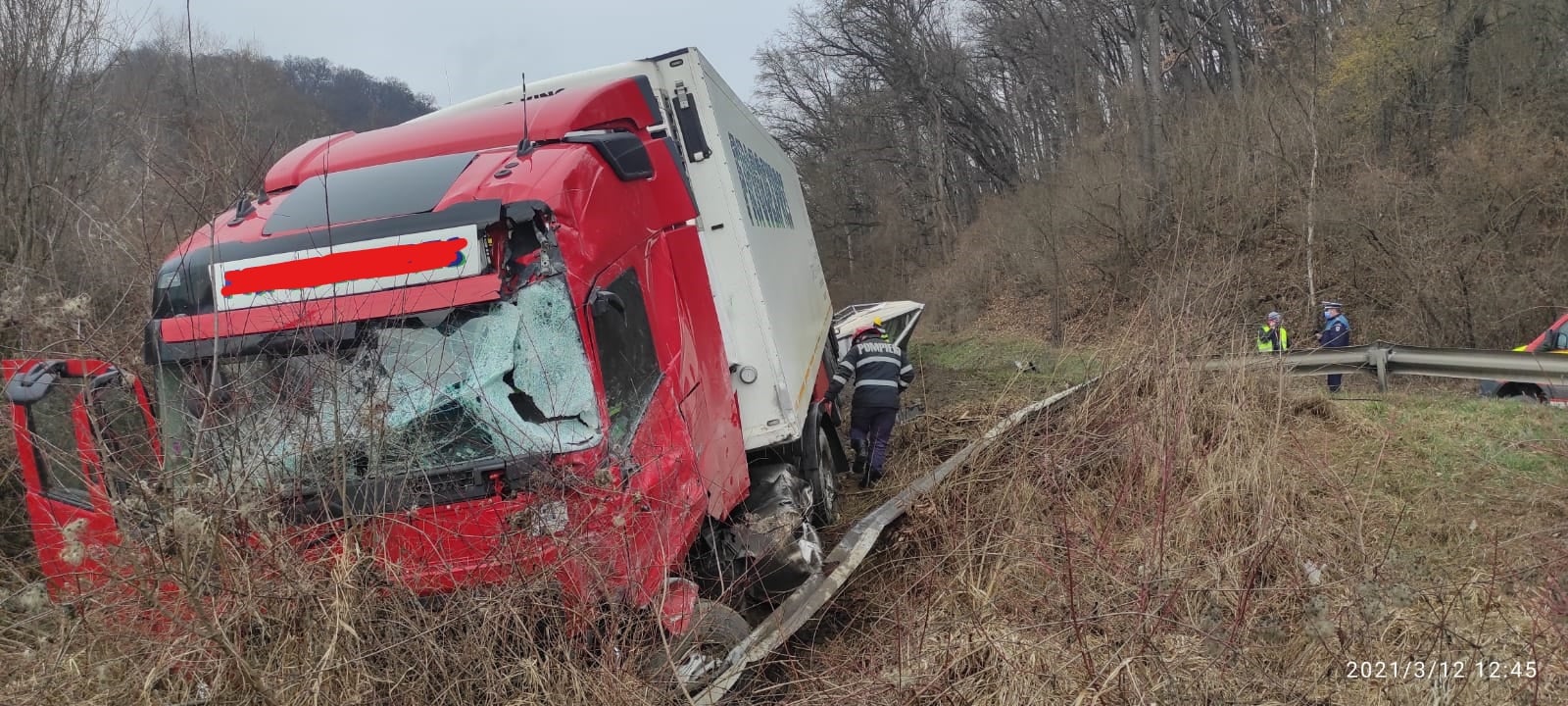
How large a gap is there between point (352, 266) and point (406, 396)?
646 millimetres

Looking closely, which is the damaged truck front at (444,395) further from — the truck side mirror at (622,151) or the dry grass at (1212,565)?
the dry grass at (1212,565)

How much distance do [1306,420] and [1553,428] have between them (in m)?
1.55

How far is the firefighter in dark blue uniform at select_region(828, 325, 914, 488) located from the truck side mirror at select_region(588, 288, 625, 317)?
3621 mm

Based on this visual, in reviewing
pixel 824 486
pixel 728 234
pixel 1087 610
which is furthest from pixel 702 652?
pixel 824 486

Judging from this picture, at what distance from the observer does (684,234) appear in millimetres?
5133

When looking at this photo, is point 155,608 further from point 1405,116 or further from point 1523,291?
point 1405,116

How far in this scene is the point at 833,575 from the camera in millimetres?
4465

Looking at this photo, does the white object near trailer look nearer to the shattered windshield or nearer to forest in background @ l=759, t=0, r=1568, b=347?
forest in background @ l=759, t=0, r=1568, b=347

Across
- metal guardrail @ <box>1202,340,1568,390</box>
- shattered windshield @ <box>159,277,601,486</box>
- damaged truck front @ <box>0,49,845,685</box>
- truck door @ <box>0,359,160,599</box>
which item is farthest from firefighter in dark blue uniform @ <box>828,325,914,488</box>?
truck door @ <box>0,359,160,599</box>

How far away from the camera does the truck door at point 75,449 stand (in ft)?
9.50

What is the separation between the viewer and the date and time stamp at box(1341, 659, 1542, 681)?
9.72 feet

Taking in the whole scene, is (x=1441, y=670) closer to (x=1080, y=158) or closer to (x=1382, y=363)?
(x=1382, y=363)

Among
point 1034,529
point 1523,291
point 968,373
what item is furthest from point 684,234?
point 1523,291

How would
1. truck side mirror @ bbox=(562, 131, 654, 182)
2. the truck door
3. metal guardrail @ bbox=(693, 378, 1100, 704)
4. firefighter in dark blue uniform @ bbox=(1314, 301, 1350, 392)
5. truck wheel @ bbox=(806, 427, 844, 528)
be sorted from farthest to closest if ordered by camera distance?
firefighter in dark blue uniform @ bbox=(1314, 301, 1350, 392) → truck wheel @ bbox=(806, 427, 844, 528) → truck side mirror @ bbox=(562, 131, 654, 182) → metal guardrail @ bbox=(693, 378, 1100, 704) → the truck door
